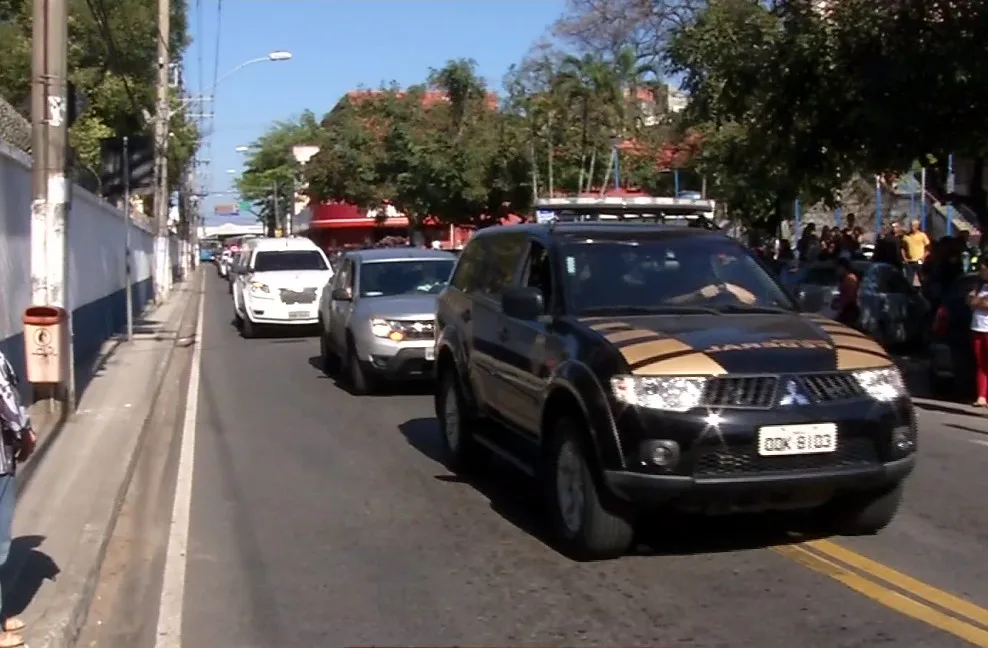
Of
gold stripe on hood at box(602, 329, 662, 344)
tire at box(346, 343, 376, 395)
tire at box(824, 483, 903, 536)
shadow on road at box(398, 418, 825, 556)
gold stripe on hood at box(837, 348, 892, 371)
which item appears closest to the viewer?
gold stripe on hood at box(837, 348, 892, 371)

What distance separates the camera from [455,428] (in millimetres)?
10969

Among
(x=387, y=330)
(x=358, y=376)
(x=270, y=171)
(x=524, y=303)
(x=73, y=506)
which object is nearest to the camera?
(x=524, y=303)

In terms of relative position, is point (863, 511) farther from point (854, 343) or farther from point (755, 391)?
point (755, 391)

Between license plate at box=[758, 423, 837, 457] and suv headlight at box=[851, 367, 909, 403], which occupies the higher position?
suv headlight at box=[851, 367, 909, 403]

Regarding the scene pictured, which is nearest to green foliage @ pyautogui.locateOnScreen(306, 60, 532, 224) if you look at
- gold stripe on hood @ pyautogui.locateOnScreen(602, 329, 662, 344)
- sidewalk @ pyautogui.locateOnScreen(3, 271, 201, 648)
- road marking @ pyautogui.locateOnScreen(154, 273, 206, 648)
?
sidewalk @ pyautogui.locateOnScreen(3, 271, 201, 648)

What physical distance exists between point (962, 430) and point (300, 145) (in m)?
107

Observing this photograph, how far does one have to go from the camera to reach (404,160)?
160ft

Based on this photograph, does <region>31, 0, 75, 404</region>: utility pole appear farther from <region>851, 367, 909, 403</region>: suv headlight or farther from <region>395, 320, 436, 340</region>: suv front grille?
<region>851, 367, 909, 403</region>: suv headlight

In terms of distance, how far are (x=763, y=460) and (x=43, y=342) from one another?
8.04m

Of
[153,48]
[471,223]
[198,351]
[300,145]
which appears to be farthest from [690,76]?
[300,145]

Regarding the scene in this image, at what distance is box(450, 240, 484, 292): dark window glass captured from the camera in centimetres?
1086

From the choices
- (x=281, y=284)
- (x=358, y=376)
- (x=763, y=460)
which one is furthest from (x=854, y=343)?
(x=281, y=284)

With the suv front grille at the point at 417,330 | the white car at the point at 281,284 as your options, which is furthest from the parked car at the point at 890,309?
the white car at the point at 281,284

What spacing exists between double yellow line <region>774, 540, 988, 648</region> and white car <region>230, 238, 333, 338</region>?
17.2m
